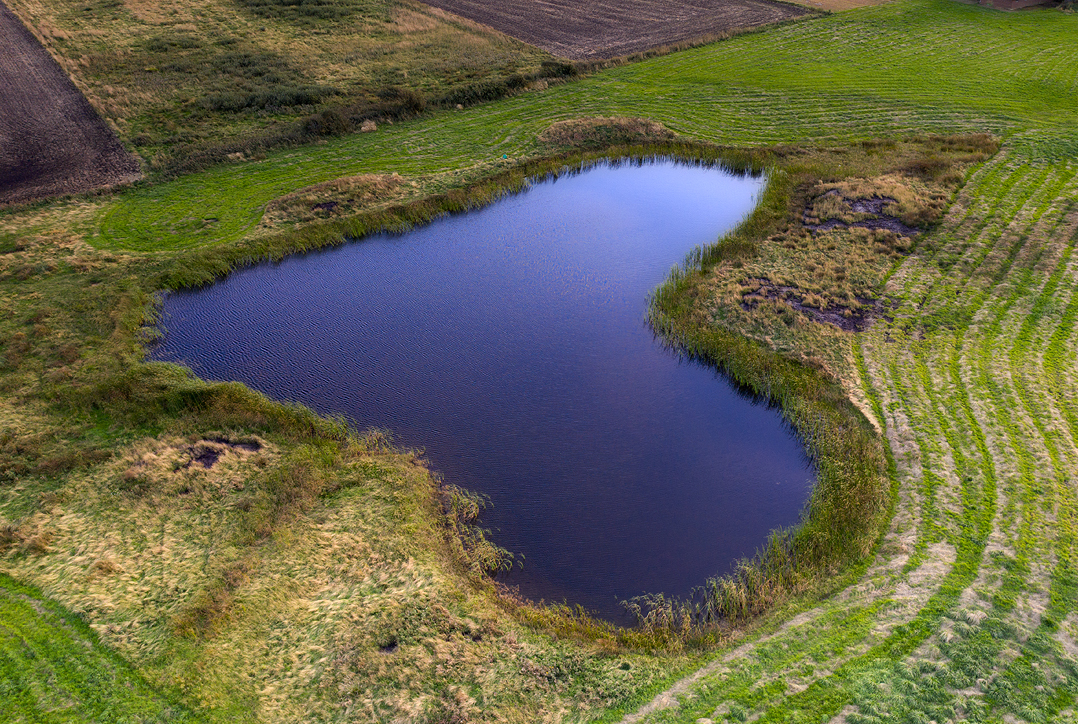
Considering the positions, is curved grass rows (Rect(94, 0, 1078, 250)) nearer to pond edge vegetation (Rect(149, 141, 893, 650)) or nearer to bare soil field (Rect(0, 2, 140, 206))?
pond edge vegetation (Rect(149, 141, 893, 650))

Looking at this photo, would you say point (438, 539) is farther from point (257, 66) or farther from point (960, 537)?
point (257, 66)

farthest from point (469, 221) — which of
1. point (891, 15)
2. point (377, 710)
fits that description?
point (891, 15)

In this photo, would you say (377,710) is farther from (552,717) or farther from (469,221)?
(469,221)

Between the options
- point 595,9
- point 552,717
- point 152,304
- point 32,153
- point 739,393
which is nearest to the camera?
point 552,717

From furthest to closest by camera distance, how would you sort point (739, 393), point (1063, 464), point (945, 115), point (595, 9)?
point (595, 9) → point (945, 115) → point (739, 393) → point (1063, 464)

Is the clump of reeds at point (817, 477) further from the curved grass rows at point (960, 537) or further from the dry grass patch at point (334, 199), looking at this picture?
the dry grass patch at point (334, 199)

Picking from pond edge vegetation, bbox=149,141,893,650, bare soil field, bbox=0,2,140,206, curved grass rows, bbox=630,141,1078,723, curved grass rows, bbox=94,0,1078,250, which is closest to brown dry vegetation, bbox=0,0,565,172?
bare soil field, bbox=0,2,140,206
